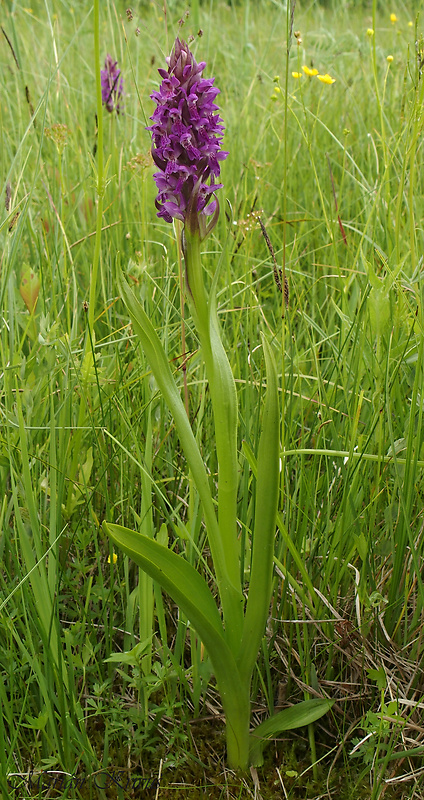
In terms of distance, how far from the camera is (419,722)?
3.22 ft

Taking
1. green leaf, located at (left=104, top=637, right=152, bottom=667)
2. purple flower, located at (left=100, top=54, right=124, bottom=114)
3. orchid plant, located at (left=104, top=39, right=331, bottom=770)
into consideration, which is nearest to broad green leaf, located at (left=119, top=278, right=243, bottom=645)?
orchid plant, located at (left=104, top=39, right=331, bottom=770)

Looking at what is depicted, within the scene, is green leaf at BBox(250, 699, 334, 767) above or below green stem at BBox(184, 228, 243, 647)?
below

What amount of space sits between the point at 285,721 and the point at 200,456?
0.42m

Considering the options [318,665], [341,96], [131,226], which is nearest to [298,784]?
[318,665]

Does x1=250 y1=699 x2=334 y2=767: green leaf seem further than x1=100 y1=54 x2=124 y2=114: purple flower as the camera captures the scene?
No

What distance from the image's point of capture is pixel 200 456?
36.0 inches

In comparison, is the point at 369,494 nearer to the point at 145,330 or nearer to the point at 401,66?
the point at 145,330

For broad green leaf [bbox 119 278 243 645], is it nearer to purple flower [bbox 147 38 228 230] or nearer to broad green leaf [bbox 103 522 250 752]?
broad green leaf [bbox 103 522 250 752]

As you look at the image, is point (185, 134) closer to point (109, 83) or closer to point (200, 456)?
point (200, 456)

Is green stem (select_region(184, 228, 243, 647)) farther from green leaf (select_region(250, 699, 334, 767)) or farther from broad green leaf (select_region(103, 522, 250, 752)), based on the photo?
green leaf (select_region(250, 699, 334, 767))

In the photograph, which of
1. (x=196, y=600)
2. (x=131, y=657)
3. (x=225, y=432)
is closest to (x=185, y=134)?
(x=225, y=432)

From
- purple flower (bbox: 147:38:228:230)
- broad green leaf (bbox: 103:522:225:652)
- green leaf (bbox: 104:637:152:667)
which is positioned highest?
purple flower (bbox: 147:38:228:230)

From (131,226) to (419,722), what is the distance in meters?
1.72

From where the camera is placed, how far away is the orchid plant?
0.88 m
